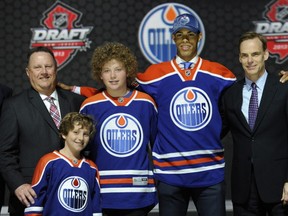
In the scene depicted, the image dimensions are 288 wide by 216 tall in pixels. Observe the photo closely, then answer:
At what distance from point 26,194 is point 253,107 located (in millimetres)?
1001

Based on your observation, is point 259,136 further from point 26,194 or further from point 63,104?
point 26,194

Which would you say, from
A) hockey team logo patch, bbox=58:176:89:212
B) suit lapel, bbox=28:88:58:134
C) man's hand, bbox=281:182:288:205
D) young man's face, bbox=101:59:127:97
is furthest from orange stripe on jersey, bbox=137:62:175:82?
man's hand, bbox=281:182:288:205

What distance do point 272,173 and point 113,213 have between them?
0.68 m

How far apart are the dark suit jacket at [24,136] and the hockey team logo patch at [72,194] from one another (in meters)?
0.18

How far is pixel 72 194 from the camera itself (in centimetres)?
297

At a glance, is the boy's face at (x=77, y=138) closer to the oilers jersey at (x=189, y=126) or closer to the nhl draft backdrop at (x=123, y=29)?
the oilers jersey at (x=189, y=126)

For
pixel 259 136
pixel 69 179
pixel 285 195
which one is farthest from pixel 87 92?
pixel 285 195

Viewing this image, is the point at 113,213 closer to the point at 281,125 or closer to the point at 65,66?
the point at 281,125

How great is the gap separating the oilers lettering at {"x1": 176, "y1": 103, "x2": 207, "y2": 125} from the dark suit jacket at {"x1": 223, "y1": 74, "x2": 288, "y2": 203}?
0.15 m

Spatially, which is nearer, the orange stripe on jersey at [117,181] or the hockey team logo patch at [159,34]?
the orange stripe on jersey at [117,181]

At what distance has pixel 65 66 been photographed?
14.8ft

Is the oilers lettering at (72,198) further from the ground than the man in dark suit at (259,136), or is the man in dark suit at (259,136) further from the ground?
the man in dark suit at (259,136)

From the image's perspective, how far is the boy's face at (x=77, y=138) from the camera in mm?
3018

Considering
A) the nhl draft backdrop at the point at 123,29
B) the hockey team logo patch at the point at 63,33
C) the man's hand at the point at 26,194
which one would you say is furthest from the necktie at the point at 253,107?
the hockey team logo patch at the point at 63,33
